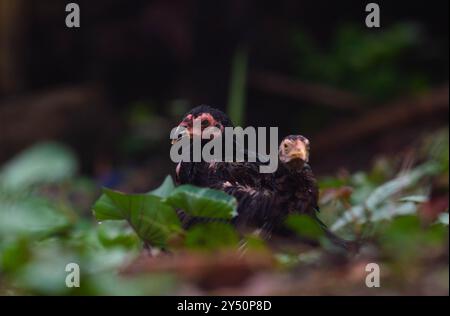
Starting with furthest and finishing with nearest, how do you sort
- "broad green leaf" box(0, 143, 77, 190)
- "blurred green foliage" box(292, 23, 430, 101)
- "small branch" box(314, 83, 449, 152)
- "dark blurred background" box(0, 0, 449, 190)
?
"blurred green foliage" box(292, 23, 430, 101)
"dark blurred background" box(0, 0, 449, 190)
"small branch" box(314, 83, 449, 152)
"broad green leaf" box(0, 143, 77, 190)

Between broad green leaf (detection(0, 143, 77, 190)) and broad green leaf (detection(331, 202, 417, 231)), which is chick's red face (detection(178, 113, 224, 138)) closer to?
broad green leaf (detection(331, 202, 417, 231))

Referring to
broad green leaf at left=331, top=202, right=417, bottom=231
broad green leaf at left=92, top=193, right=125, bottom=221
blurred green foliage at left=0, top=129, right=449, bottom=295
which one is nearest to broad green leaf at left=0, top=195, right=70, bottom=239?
blurred green foliage at left=0, top=129, right=449, bottom=295

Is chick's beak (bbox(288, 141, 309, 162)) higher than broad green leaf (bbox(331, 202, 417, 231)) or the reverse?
the reverse

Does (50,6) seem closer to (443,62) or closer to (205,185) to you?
(443,62)

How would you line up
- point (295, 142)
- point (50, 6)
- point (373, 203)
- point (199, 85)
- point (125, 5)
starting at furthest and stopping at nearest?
point (50, 6)
point (125, 5)
point (199, 85)
point (373, 203)
point (295, 142)

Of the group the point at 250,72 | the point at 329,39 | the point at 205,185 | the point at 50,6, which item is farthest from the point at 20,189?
the point at 50,6

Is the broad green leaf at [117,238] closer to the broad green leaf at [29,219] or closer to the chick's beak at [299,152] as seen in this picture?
the broad green leaf at [29,219]

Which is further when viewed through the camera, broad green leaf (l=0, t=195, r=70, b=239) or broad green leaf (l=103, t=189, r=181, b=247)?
broad green leaf (l=0, t=195, r=70, b=239)
